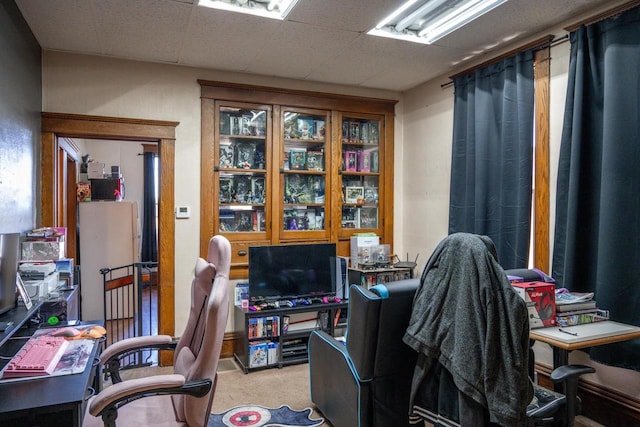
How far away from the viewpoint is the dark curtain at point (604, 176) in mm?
2516

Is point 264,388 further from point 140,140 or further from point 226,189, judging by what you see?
point 140,140

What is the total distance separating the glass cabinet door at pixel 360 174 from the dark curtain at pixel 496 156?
0.99 m

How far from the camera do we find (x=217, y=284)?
179 centimetres

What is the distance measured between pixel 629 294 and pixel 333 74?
2920 mm

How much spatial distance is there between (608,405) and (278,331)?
7.91 feet

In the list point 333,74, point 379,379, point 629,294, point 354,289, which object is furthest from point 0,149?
point 629,294

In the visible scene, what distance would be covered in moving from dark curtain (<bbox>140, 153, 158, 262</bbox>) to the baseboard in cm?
700

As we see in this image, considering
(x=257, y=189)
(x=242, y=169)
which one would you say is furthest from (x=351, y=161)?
(x=242, y=169)

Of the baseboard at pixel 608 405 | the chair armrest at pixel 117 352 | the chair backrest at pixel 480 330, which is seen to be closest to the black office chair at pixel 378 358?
the chair backrest at pixel 480 330

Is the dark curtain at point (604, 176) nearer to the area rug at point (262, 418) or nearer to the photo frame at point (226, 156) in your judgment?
the area rug at point (262, 418)

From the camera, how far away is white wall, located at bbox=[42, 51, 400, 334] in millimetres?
3562

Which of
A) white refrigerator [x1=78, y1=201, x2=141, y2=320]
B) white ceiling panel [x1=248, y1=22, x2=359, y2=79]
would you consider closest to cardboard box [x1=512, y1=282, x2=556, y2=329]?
white ceiling panel [x1=248, y1=22, x2=359, y2=79]

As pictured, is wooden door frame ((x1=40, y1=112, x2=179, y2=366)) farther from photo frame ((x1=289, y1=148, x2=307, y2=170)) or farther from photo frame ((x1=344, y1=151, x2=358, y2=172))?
photo frame ((x1=344, y1=151, x2=358, y2=172))

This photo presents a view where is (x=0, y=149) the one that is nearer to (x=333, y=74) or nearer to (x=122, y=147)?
(x=333, y=74)
